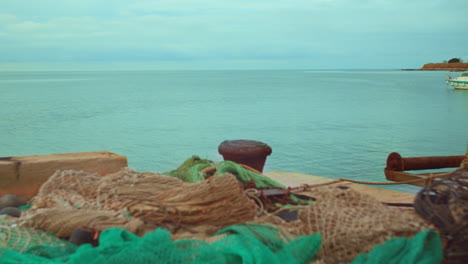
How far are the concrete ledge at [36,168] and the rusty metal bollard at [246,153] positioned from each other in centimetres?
122

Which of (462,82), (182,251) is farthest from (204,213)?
(462,82)

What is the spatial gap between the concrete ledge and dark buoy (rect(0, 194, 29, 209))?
301 mm

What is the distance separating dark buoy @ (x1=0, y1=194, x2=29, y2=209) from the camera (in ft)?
13.3

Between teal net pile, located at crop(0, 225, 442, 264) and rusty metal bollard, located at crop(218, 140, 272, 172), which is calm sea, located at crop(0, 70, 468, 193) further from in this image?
teal net pile, located at crop(0, 225, 442, 264)

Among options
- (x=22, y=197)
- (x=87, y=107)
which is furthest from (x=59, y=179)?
(x=87, y=107)

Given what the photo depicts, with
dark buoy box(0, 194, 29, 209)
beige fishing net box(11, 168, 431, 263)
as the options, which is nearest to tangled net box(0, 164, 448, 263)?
beige fishing net box(11, 168, 431, 263)

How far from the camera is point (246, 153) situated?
16.7ft

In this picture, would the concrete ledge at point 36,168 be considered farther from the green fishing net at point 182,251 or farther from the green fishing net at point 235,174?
the green fishing net at point 182,251

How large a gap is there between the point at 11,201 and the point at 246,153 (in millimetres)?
2414

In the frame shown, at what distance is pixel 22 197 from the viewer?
425cm

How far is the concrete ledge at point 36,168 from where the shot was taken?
175 inches

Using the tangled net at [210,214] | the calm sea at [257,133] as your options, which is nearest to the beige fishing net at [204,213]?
the tangled net at [210,214]

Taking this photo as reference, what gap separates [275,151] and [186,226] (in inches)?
509

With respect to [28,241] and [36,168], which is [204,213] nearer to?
[28,241]
